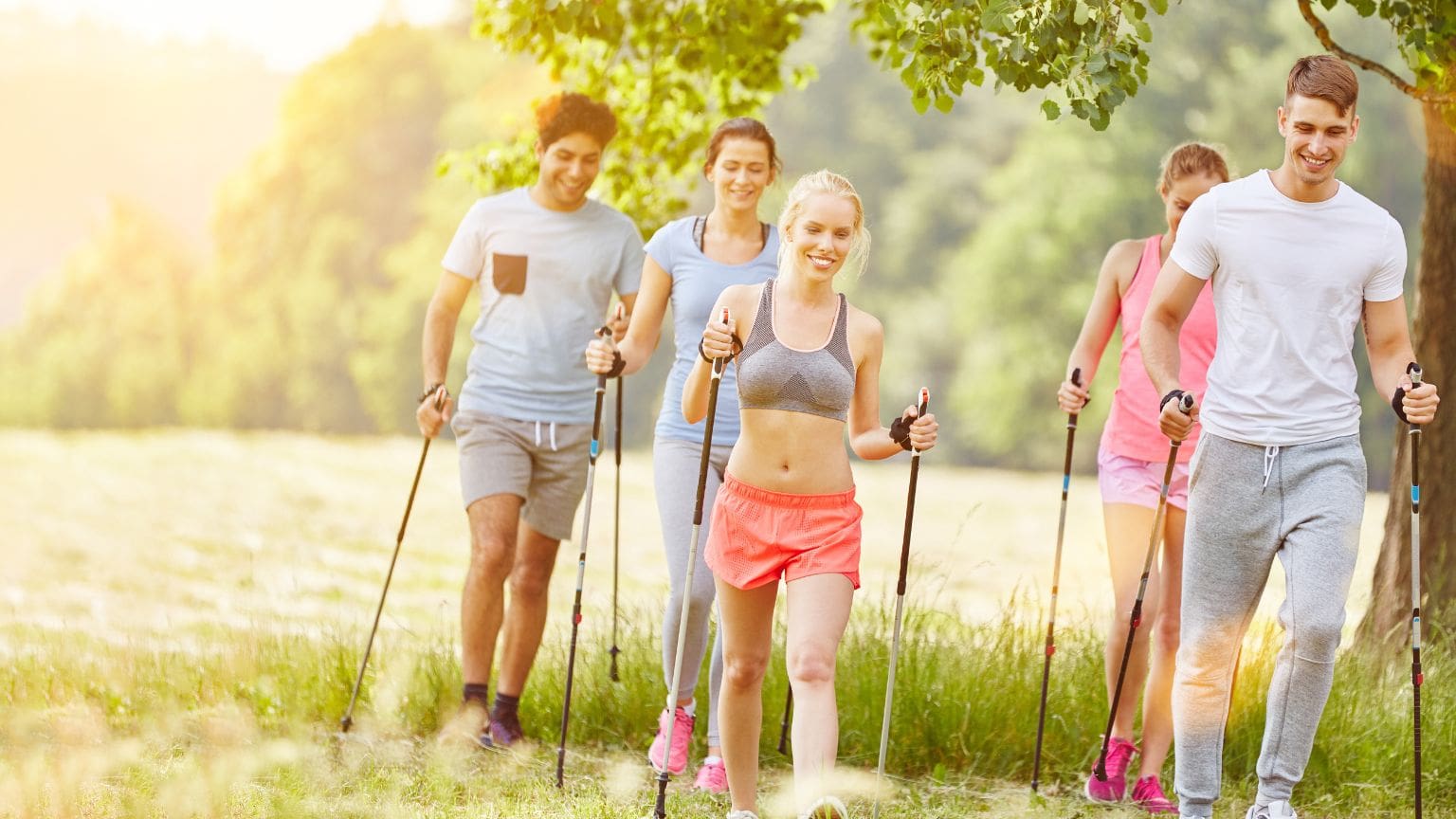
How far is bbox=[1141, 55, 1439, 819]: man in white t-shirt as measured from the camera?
4.54 m

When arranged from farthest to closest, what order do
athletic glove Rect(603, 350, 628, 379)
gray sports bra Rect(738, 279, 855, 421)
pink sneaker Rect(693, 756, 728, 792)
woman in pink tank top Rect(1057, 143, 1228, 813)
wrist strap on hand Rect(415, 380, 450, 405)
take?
wrist strap on hand Rect(415, 380, 450, 405), pink sneaker Rect(693, 756, 728, 792), woman in pink tank top Rect(1057, 143, 1228, 813), athletic glove Rect(603, 350, 628, 379), gray sports bra Rect(738, 279, 855, 421)

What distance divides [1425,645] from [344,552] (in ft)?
84.3

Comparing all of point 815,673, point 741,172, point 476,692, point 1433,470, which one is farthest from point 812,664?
point 1433,470

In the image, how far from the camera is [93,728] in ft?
21.5

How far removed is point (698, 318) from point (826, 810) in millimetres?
1922

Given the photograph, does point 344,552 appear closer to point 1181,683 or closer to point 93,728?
point 93,728

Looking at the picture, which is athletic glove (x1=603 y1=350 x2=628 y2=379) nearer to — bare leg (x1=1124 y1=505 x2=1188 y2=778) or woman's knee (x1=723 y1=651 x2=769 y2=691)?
woman's knee (x1=723 y1=651 x2=769 y2=691)

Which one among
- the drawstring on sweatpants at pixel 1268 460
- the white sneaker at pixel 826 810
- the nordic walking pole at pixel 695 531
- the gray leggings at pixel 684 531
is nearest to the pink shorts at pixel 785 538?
the nordic walking pole at pixel 695 531

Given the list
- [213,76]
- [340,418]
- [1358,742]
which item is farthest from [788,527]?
[213,76]

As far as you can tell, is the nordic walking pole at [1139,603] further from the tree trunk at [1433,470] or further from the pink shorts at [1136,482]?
the tree trunk at [1433,470]

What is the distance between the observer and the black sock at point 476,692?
6270 mm

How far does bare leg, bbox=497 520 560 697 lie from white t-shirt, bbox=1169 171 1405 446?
2.76 metres

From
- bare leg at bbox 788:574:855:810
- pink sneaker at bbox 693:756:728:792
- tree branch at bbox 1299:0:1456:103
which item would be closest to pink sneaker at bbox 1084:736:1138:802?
pink sneaker at bbox 693:756:728:792

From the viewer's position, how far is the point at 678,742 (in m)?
5.83
